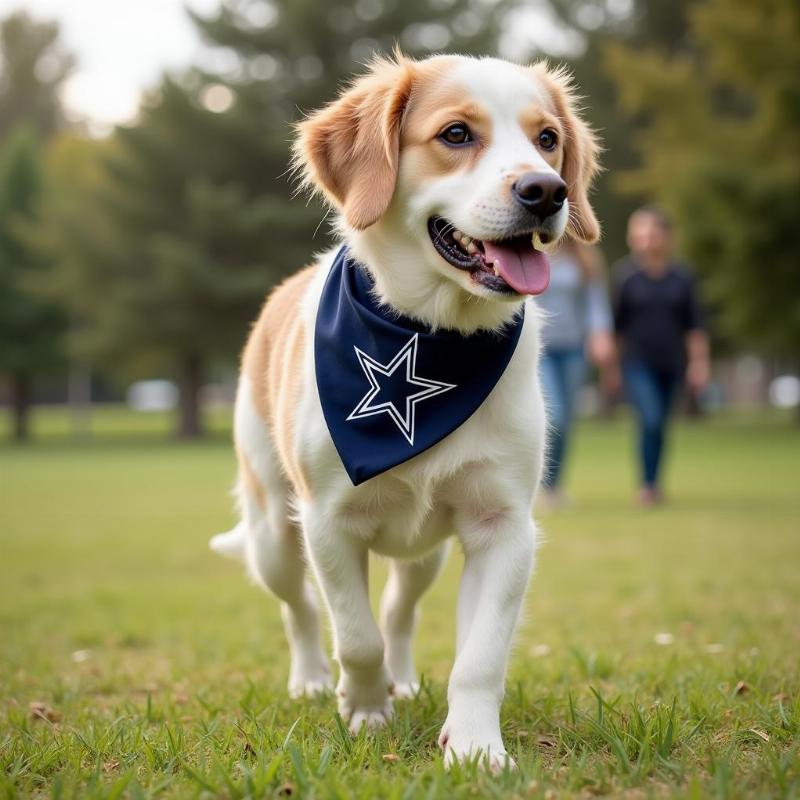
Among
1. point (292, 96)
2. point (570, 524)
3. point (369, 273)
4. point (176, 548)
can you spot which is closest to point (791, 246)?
point (292, 96)

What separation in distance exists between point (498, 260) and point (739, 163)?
78.0 feet

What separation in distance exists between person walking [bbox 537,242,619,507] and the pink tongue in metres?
6.20

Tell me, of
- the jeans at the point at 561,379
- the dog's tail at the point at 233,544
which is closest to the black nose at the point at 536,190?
the dog's tail at the point at 233,544

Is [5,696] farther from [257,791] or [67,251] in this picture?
[67,251]

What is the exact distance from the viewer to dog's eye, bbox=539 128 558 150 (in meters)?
3.51

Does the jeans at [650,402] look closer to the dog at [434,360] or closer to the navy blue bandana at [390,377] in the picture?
the dog at [434,360]

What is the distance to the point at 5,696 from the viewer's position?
13.9ft

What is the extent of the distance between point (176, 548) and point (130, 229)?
23280 mm

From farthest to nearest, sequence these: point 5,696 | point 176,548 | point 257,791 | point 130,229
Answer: point 130,229
point 176,548
point 5,696
point 257,791

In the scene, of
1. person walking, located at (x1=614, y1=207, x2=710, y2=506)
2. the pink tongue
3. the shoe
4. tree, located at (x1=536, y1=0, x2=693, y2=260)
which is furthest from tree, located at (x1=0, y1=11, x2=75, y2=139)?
A: the pink tongue

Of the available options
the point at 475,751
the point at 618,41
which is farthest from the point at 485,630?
the point at 618,41

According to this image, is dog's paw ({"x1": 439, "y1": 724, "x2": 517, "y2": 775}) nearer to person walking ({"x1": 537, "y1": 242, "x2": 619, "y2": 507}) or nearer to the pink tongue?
the pink tongue

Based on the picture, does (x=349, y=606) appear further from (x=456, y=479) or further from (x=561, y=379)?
(x=561, y=379)

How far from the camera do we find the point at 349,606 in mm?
3467
